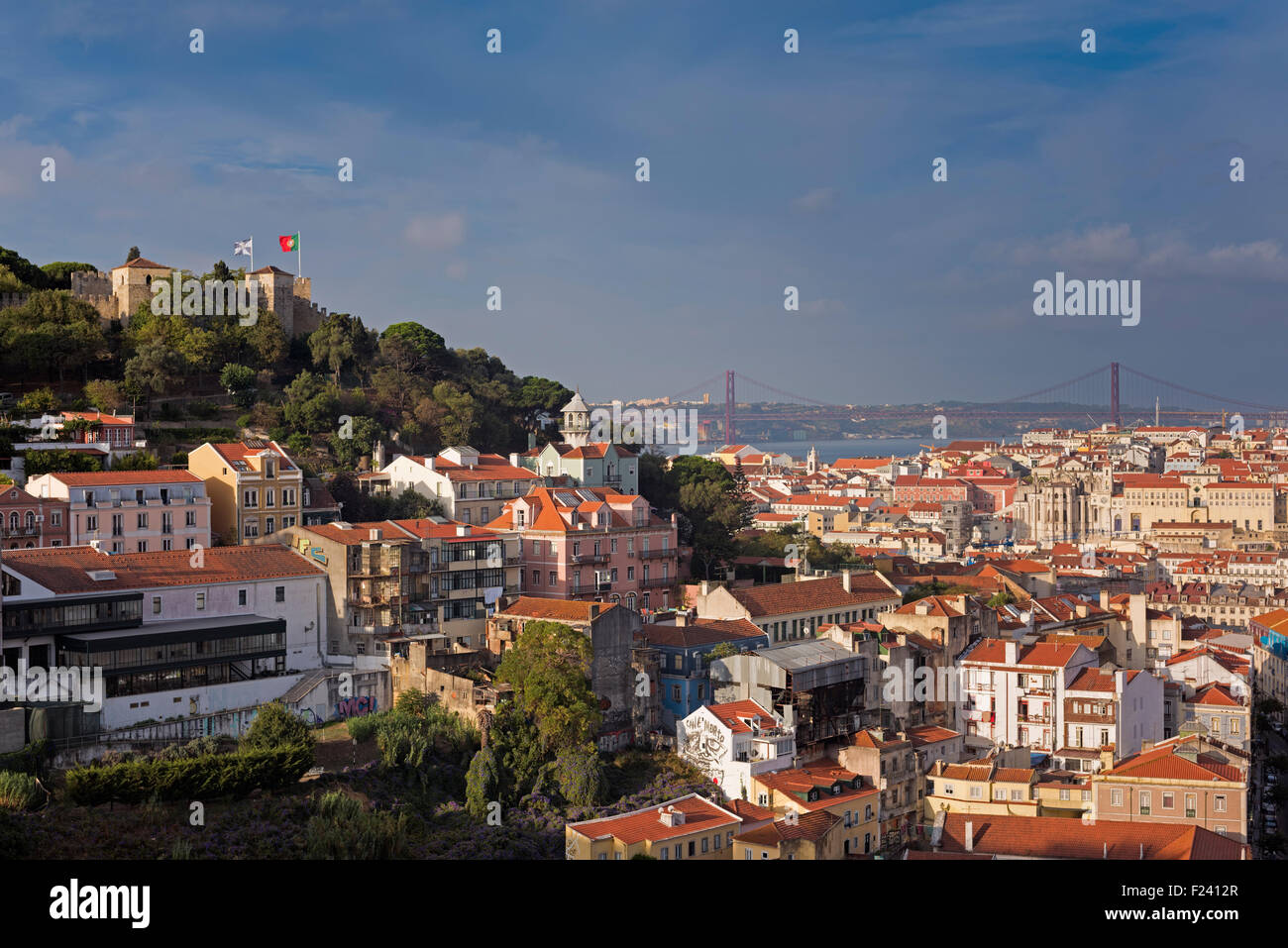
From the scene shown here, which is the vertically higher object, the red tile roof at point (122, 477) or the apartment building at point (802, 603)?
the red tile roof at point (122, 477)

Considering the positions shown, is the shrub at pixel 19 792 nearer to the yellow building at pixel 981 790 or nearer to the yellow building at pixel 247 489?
the yellow building at pixel 247 489

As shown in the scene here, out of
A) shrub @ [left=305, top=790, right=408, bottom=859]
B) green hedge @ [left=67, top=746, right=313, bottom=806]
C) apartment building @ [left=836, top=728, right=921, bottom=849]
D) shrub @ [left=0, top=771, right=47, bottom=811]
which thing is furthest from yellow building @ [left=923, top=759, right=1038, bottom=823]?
shrub @ [left=0, top=771, right=47, bottom=811]

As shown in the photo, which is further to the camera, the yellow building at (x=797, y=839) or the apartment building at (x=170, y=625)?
the apartment building at (x=170, y=625)

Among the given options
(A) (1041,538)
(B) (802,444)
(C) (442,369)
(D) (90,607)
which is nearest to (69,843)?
(D) (90,607)

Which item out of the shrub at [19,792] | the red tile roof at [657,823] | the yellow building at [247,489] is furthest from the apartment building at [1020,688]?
the shrub at [19,792]

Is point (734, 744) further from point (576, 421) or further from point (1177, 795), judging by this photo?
point (576, 421)
